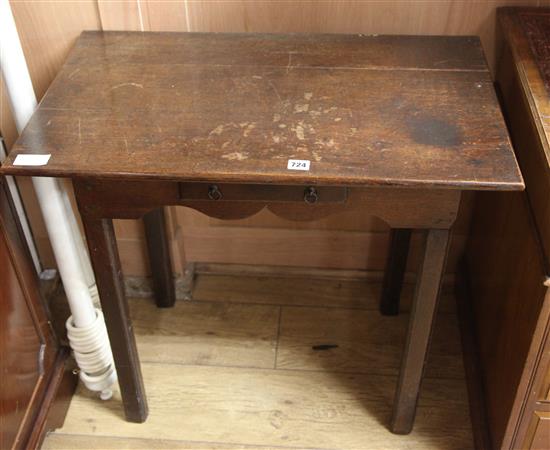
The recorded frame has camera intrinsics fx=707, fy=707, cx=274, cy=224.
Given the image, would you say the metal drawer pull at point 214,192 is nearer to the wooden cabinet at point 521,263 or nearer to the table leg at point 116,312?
the table leg at point 116,312

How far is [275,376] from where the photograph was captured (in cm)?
172

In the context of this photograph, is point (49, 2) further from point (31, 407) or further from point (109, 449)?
point (109, 449)

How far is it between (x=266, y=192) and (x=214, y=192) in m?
0.09

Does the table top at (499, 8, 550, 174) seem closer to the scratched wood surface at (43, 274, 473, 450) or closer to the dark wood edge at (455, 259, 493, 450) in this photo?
the dark wood edge at (455, 259, 493, 450)

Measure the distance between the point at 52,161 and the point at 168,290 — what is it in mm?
776

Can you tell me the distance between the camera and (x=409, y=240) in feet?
5.63

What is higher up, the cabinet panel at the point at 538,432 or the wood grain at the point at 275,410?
the cabinet panel at the point at 538,432

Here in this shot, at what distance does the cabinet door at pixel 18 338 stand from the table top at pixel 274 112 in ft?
0.97

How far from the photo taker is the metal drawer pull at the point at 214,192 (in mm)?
1161

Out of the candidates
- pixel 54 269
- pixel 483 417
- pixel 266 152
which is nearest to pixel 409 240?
pixel 483 417

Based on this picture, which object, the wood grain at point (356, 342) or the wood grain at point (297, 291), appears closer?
the wood grain at point (356, 342)

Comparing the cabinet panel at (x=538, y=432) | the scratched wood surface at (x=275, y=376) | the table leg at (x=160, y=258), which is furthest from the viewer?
the table leg at (x=160, y=258)

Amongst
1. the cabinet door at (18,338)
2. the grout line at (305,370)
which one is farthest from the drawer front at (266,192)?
the grout line at (305,370)

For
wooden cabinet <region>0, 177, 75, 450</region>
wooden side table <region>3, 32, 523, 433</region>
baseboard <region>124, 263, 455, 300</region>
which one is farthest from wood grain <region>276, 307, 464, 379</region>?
wooden cabinet <region>0, 177, 75, 450</region>
